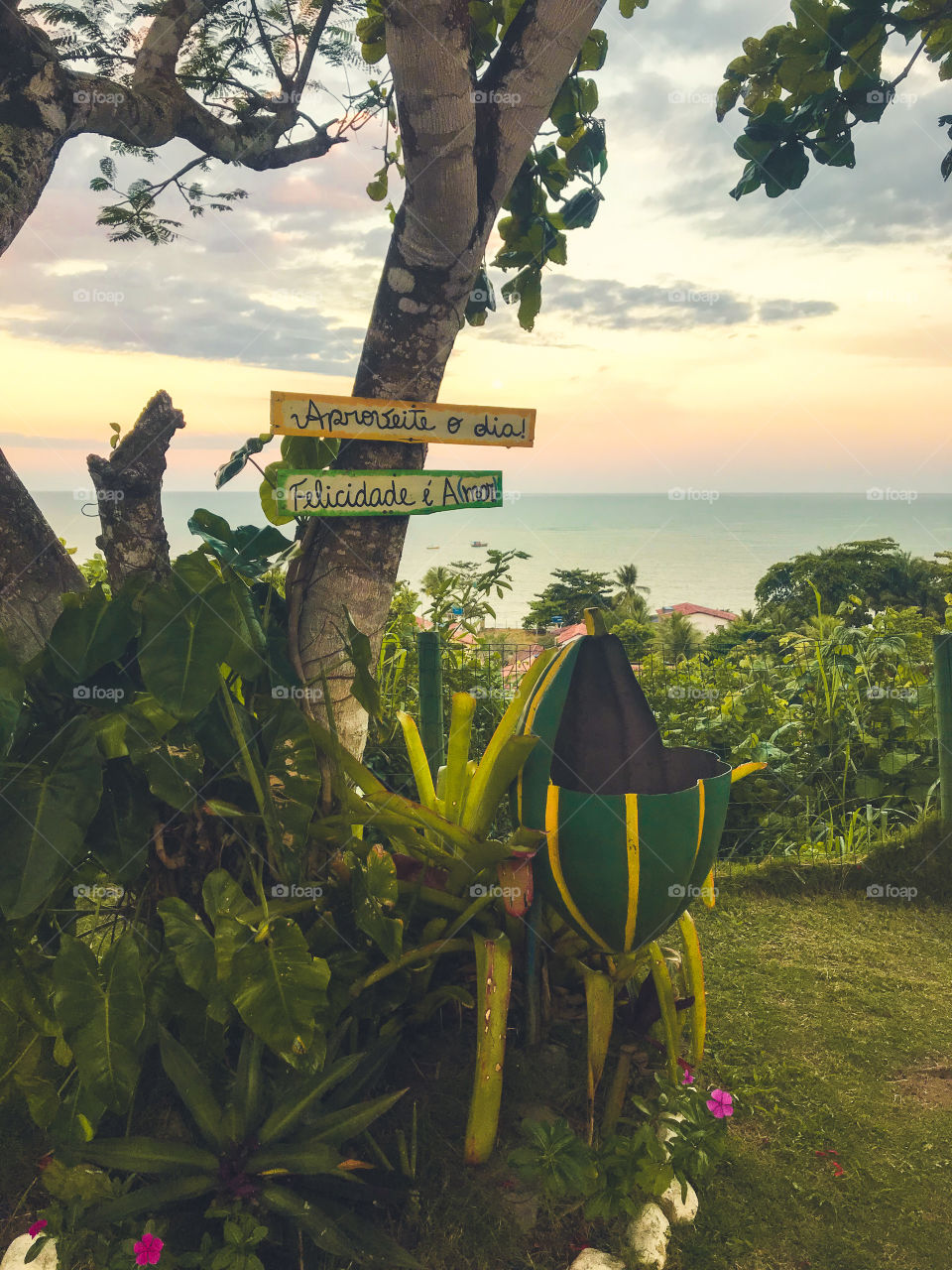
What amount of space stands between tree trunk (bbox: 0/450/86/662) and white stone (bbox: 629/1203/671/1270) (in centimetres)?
181

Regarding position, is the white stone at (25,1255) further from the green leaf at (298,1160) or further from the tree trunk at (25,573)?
the tree trunk at (25,573)

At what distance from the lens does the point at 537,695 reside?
2.04 metres

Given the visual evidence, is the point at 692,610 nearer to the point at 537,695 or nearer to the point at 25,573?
the point at 537,695

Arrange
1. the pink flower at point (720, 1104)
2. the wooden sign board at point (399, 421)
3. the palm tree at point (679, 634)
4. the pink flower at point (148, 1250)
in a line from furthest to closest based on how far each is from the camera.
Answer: the palm tree at point (679, 634)
the wooden sign board at point (399, 421)
the pink flower at point (720, 1104)
the pink flower at point (148, 1250)

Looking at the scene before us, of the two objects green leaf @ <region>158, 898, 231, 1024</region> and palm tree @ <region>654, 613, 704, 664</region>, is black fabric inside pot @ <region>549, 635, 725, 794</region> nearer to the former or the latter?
green leaf @ <region>158, 898, 231, 1024</region>

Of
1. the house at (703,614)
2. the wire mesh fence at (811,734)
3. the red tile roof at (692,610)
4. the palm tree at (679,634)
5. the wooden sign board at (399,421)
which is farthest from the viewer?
the house at (703,614)

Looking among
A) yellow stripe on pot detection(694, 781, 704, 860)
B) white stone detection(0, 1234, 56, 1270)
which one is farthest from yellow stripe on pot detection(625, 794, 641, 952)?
white stone detection(0, 1234, 56, 1270)

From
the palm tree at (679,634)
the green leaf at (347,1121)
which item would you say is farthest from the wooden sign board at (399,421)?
the palm tree at (679,634)

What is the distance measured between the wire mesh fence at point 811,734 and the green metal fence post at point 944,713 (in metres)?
0.13

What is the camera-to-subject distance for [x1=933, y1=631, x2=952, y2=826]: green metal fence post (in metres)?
3.61

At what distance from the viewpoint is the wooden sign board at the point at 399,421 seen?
80.2 inches

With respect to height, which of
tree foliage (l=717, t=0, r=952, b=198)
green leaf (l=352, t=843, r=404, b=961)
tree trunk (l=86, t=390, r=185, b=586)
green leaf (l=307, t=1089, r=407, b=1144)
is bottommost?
green leaf (l=307, t=1089, r=407, b=1144)

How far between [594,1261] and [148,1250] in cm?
79

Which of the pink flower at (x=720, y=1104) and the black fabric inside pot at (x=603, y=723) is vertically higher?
the black fabric inside pot at (x=603, y=723)
